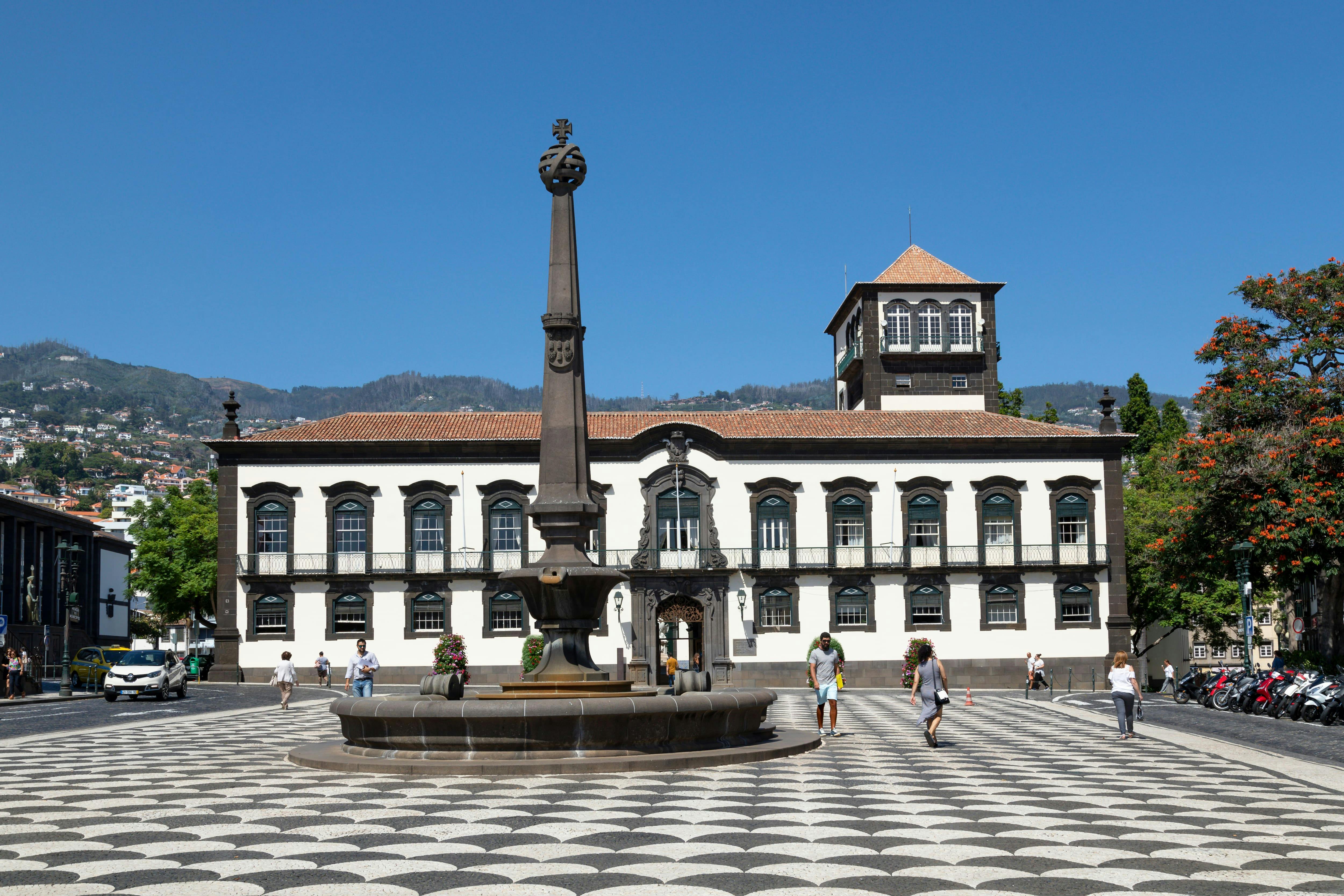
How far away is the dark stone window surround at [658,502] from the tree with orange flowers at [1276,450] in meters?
16.3

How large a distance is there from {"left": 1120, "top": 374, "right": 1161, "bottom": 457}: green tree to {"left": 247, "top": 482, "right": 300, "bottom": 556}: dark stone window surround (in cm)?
3921

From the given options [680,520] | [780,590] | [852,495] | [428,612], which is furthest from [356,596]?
[852,495]

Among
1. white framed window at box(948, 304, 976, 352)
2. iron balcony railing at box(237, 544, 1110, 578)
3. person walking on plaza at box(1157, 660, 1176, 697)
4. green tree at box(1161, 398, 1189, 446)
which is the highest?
white framed window at box(948, 304, 976, 352)

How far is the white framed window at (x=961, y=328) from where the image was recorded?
173 ft

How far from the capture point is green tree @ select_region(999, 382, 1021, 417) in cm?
6022

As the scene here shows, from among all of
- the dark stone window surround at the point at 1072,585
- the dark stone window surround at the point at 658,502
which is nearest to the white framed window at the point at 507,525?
the dark stone window surround at the point at 658,502

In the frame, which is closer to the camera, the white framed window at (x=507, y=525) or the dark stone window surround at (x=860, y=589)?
the dark stone window surround at (x=860, y=589)

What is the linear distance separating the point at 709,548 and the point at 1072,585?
13216 mm

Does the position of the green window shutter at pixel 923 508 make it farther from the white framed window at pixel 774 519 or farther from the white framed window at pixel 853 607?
the white framed window at pixel 774 519

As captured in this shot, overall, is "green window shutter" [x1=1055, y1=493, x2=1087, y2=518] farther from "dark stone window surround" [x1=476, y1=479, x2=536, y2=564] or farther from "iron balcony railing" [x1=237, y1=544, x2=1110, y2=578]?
"dark stone window surround" [x1=476, y1=479, x2=536, y2=564]

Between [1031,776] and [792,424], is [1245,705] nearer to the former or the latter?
[1031,776]

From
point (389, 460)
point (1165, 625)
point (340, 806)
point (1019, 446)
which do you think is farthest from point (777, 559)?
point (340, 806)

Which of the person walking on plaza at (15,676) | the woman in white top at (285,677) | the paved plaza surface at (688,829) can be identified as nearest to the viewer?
the paved plaza surface at (688,829)

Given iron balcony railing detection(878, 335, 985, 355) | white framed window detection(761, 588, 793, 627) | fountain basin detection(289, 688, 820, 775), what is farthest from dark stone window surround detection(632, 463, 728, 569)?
fountain basin detection(289, 688, 820, 775)
